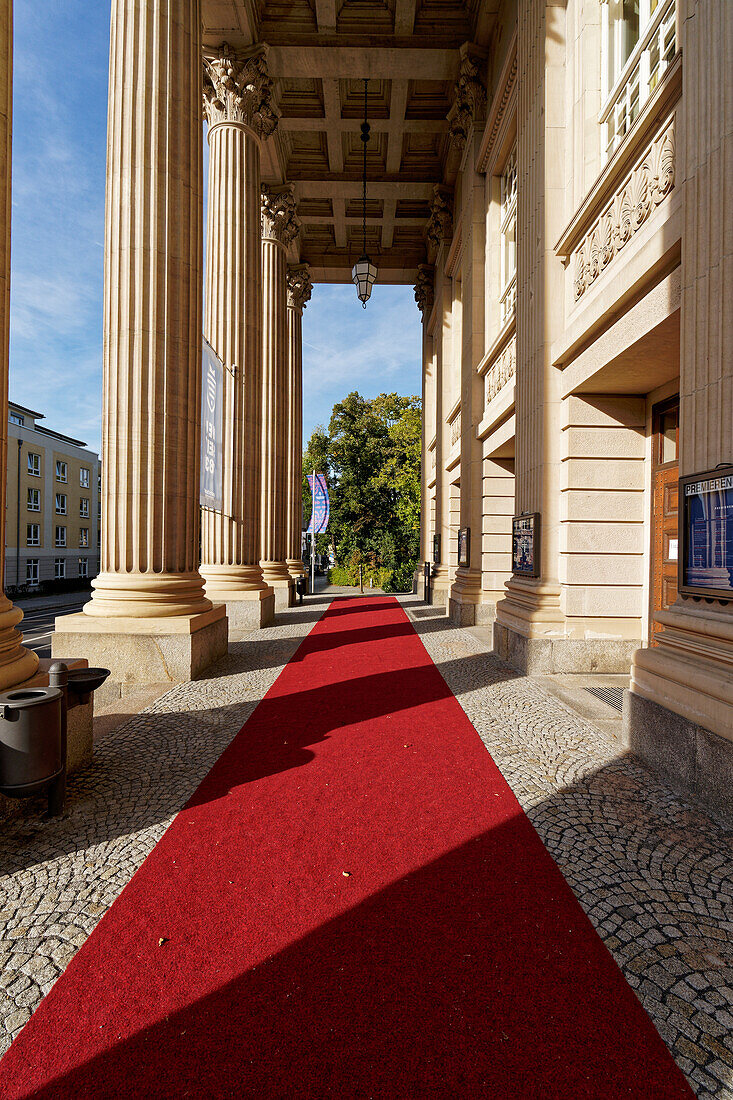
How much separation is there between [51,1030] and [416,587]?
2235cm

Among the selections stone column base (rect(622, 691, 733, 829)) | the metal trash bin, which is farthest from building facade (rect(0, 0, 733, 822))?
the metal trash bin

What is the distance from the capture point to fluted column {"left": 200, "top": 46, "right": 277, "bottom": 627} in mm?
11586

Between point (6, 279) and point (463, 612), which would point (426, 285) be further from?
point (6, 279)

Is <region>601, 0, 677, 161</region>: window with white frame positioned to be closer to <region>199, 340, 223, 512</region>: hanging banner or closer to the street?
<region>199, 340, 223, 512</region>: hanging banner

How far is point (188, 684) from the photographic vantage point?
6.65 meters

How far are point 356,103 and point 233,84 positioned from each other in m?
6.72

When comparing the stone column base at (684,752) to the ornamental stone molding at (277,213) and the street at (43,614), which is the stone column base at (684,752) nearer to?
the street at (43,614)

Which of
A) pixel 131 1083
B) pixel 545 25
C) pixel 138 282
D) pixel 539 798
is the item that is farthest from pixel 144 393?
pixel 545 25

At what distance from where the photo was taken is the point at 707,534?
3928 mm

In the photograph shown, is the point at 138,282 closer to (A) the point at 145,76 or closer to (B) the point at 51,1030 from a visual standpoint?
(A) the point at 145,76

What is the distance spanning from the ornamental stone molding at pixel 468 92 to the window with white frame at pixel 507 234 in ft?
6.35

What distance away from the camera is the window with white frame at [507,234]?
11812 mm

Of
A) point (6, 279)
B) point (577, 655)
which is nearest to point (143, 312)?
point (6, 279)

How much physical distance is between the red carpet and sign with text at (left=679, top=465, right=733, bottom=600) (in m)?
2.11
